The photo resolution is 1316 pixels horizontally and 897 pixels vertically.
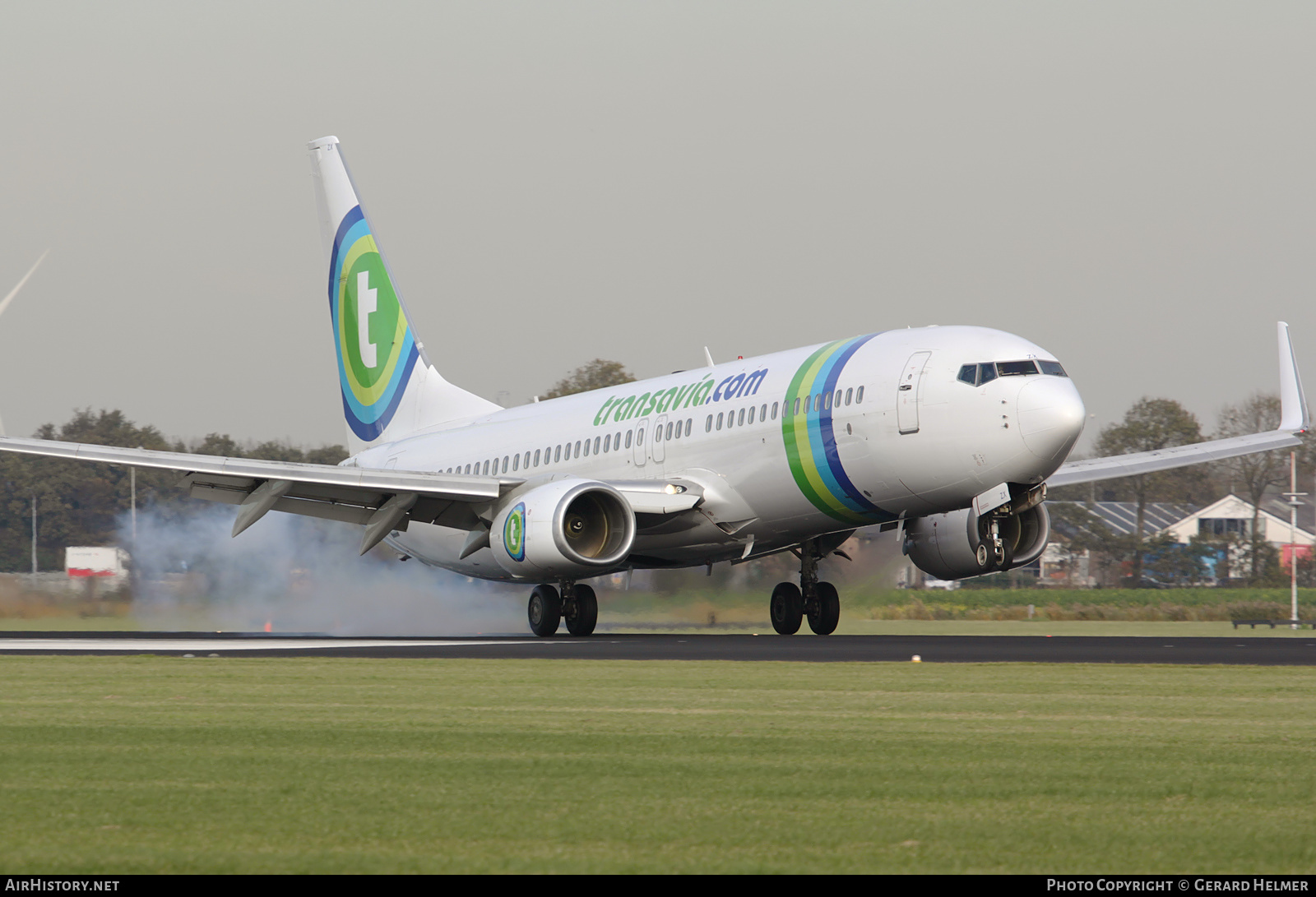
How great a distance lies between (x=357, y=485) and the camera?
27.4 metres

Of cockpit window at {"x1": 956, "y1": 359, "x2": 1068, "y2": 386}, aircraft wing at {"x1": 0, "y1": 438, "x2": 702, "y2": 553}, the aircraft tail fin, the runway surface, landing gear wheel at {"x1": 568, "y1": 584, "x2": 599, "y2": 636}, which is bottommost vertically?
the runway surface

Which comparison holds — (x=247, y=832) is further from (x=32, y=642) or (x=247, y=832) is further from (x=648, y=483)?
(x=648, y=483)

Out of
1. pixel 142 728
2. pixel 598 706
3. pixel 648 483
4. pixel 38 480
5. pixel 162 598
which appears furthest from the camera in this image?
pixel 38 480

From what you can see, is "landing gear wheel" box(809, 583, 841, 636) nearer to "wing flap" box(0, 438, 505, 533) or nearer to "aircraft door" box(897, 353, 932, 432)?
"aircraft door" box(897, 353, 932, 432)

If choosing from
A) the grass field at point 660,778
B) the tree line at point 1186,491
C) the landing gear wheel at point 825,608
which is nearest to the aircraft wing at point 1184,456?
the landing gear wheel at point 825,608

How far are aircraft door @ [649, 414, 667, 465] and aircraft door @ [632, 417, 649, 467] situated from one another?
194mm

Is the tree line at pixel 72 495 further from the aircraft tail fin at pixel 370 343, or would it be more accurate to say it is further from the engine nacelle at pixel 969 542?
the engine nacelle at pixel 969 542

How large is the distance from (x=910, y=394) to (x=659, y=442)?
5.76 m

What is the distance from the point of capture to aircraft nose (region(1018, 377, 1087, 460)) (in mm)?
23281

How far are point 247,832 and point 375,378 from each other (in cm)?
3090

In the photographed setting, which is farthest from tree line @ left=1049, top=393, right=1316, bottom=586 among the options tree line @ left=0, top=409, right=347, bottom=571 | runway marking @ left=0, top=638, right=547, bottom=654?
runway marking @ left=0, top=638, right=547, bottom=654

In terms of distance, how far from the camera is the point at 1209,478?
82.0 m

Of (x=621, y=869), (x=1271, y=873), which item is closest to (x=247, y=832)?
(x=621, y=869)
